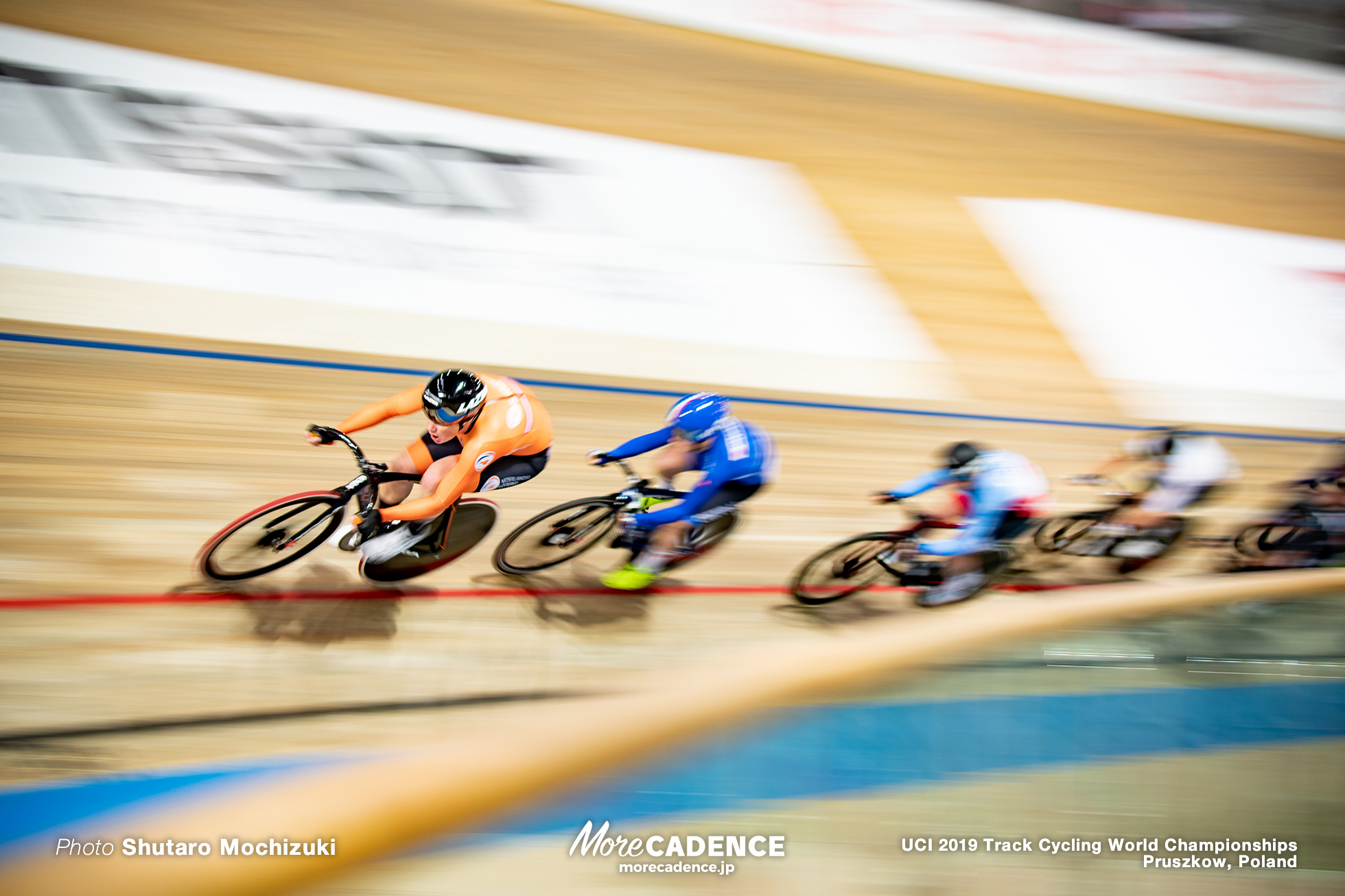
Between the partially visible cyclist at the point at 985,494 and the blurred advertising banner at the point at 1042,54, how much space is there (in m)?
6.75

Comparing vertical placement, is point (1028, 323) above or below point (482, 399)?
above

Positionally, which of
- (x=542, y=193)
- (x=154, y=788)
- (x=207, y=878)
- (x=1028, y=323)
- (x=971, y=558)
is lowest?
(x=207, y=878)

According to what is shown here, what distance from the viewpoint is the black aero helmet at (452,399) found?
9.97 ft

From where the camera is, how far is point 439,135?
6.13 metres

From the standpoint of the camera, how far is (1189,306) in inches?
278

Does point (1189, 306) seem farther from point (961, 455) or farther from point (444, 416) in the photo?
point (444, 416)

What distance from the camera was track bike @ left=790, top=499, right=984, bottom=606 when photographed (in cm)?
375

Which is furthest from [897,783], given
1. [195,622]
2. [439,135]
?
[439,135]

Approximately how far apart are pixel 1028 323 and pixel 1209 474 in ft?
8.49

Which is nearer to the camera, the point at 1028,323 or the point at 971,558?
the point at 971,558

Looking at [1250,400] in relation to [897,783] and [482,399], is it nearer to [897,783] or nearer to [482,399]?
[482,399]

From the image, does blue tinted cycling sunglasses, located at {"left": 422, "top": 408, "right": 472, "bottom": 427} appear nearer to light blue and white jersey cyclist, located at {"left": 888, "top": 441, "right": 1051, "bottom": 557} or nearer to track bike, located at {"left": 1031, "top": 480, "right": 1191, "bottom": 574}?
light blue and white jersey cyclist, located at {"left": 888, "top": 441, "right": 1051, "bottom": 557}

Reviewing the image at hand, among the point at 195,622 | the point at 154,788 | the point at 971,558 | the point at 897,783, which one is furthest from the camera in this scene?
the point at 971,558

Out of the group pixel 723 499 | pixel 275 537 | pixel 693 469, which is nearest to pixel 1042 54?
pixel 693 469
